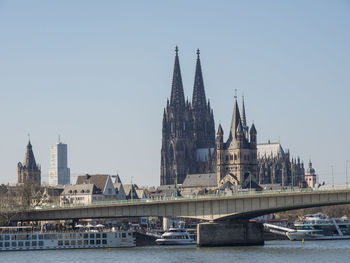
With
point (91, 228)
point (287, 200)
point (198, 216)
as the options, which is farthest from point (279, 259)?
point (91, 228)

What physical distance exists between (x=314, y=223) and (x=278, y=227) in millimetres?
9881

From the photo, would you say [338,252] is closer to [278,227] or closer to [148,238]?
[148,238]

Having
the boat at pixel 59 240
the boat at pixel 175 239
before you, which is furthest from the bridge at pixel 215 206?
the boat at pixel 175 239

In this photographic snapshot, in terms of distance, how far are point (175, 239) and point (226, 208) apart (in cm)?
1821

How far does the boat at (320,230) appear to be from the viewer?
490 ft

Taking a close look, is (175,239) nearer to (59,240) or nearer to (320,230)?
(59,240)

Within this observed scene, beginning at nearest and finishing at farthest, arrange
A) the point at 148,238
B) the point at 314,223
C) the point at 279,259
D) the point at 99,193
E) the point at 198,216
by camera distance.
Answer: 1. the point at 279,259
2. the point at 198,216
3. the point at 148,238
4. the point at 314,223
5. the point at 99,193

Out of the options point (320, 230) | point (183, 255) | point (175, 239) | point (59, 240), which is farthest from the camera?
point (320, 230)

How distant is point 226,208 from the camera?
367 feet

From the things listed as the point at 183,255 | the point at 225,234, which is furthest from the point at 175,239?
the point at 183,255

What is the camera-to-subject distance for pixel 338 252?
102125 mm

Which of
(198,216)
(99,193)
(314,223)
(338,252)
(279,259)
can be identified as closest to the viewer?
(279,259)

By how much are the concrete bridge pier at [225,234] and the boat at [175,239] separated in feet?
46.3

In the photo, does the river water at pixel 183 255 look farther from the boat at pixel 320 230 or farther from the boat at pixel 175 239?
the boat at pixel 320 230
